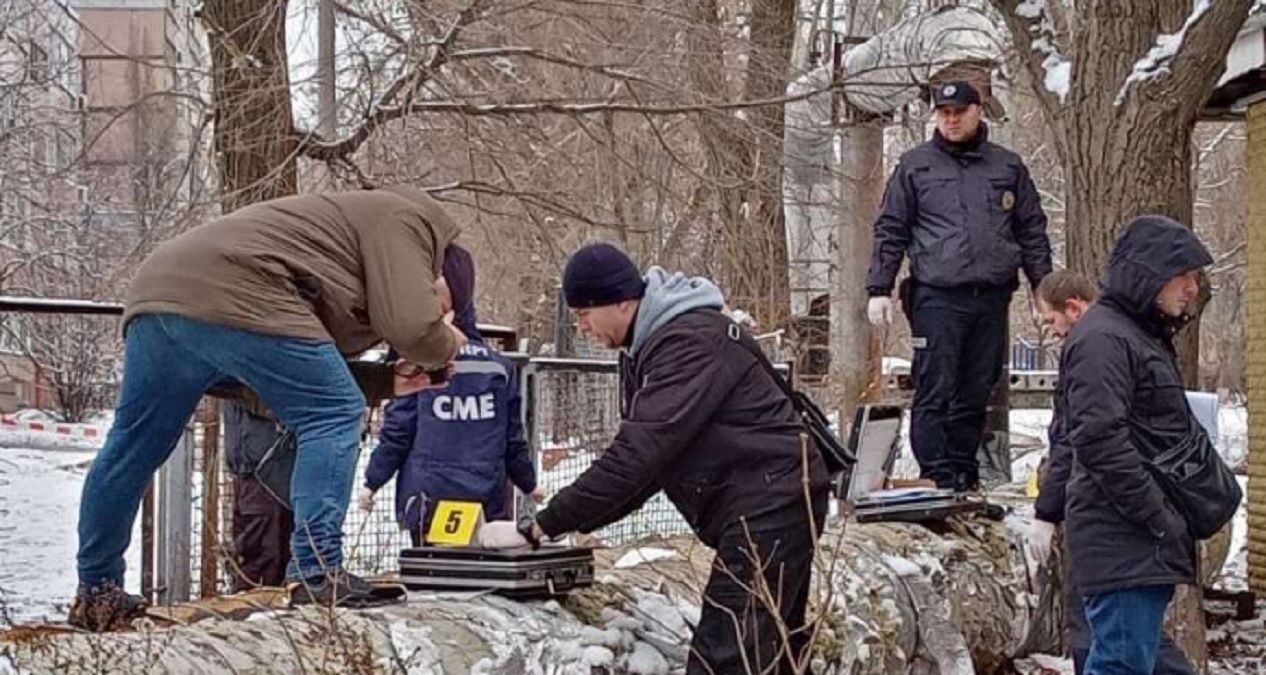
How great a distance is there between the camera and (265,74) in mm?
9750

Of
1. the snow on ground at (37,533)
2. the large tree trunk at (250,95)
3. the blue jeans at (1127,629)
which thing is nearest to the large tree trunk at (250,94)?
the large tree trunk at (250,95)

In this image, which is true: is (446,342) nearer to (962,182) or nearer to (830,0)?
(962,182)

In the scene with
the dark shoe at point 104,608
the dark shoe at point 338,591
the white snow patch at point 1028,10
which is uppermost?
the white snow patch at point 1028,10

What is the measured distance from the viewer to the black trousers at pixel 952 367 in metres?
7.36

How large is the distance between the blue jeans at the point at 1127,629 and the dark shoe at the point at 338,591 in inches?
82.4

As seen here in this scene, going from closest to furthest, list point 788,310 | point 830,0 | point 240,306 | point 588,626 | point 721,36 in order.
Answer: point 240,306 < point 588,626 < point 721,36 < point 788,310 < point 830,0

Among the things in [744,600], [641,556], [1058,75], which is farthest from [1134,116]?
[744,600]

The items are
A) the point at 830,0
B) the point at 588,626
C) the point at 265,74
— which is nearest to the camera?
the point at 588,626

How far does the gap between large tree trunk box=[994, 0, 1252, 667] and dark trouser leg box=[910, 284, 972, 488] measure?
1.93 feet

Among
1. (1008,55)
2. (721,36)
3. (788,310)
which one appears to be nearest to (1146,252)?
(1008,55)

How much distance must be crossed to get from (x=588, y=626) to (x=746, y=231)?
34.1 ft

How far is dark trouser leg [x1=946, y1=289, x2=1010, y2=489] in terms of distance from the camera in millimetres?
7414

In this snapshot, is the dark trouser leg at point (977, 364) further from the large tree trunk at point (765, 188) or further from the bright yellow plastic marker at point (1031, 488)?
the large tree trunk at point (765, 188)

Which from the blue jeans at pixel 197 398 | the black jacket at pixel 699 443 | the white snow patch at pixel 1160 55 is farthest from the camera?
the white snow patch at pixel 1160 55
